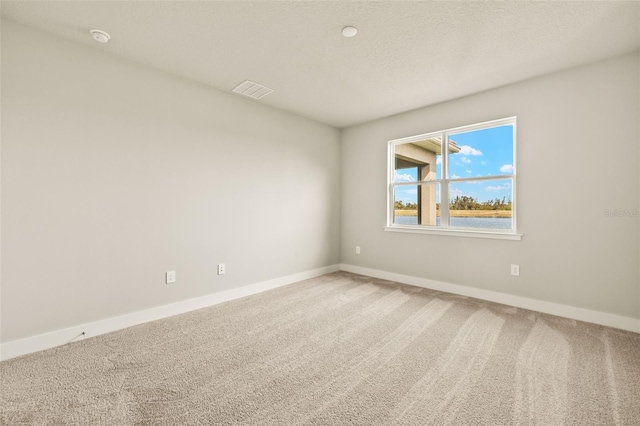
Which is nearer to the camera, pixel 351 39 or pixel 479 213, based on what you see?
pixel 351 39

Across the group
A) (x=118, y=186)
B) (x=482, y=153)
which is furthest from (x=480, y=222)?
(x=118, y=186)

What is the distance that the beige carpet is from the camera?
146cm

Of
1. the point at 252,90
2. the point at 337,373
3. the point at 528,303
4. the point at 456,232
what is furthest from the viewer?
the point at 456,232

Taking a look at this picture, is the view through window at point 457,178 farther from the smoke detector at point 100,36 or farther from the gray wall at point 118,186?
the smoke detector at point 100,36

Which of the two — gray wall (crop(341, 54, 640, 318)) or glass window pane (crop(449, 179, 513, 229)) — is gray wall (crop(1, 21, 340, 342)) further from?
gray wall (crop(341, 54, 640, 318))

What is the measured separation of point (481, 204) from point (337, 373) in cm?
273

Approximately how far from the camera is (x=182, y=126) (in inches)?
114

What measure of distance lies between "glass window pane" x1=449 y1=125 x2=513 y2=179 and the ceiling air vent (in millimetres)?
2486

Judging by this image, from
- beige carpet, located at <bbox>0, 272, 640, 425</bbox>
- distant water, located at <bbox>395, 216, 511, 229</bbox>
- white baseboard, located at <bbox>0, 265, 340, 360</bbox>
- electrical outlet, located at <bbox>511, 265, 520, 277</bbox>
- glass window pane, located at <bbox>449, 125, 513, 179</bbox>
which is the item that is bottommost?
beige carpet, located at <bbox>0, 272, 640, 425</bbox>

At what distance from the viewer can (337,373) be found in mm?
1828

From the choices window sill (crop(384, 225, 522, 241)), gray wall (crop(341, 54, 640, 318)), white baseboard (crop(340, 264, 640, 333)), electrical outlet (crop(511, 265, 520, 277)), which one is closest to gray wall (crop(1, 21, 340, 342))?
window sill (crop(384, 225, 522, 241))

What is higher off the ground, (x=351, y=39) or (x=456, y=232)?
(x=351, y=39)

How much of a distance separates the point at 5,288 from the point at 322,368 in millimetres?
2382

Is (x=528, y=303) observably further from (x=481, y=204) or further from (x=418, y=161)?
(x=418, y=161)
